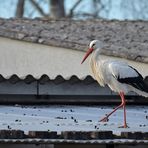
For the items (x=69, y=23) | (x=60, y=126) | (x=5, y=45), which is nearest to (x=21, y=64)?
(x=5, y=45)

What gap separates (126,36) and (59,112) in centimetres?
662

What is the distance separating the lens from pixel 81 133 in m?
6.91

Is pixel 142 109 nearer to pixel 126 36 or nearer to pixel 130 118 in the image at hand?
pixel 130 118

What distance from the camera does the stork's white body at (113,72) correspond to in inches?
406

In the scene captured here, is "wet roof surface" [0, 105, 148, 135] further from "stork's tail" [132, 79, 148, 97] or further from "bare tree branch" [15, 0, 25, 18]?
"bare tree branch" [15, 0, 25, 18]

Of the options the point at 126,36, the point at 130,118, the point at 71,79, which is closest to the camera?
the point at 130,118

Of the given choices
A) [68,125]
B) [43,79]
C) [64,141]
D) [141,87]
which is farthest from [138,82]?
[64,141]

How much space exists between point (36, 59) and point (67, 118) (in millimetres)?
5413

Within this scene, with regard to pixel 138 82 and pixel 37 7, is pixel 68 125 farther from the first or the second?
pixel 37 7

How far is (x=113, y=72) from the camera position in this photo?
10.4m

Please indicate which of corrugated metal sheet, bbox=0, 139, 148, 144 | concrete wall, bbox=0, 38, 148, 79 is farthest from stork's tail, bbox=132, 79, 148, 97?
concrete wall, bbox=0, 38, 148, 79

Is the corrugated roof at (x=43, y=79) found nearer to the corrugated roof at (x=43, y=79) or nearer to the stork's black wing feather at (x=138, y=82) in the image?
the corrugated roof at (x=43, y=79)

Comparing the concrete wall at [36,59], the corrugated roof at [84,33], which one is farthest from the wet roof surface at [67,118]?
the concrete wall at [36,59]

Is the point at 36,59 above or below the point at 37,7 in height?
below
